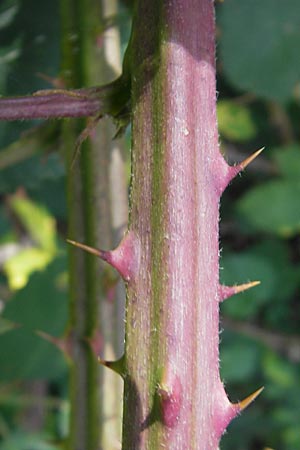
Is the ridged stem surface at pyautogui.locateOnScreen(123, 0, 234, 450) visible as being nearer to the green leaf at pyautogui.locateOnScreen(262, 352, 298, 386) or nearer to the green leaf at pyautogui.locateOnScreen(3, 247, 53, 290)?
the green leaf at pyautogui.locateOnScreen(3, 247, 53, 290)

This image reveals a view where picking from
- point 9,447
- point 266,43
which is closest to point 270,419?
point 9,447

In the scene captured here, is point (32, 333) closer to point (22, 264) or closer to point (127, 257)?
point (22, 264)

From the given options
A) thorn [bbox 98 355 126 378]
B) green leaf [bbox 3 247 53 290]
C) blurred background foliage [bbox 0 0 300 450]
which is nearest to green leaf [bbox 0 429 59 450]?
blurred background foliage [bbox 0 0 300 450]

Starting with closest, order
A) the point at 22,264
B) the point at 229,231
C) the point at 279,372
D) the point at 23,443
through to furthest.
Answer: the point at 23,443, the point at 22,264, the point at 279,372, the point at 229,231

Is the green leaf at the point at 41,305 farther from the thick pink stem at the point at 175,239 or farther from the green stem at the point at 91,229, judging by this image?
the thick pink stem at the point at 175,239

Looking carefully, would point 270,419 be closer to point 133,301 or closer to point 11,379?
point 11,379

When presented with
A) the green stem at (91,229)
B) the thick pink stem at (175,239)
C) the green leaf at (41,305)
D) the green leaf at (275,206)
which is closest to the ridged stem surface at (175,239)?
the thick pink stem at (175,239)

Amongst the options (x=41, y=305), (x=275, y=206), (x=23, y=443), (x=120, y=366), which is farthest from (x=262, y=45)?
(x=120, y=366)
